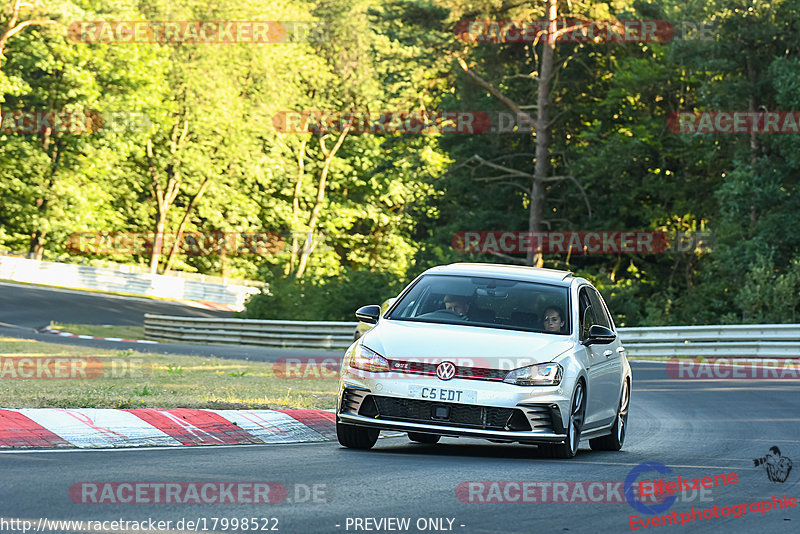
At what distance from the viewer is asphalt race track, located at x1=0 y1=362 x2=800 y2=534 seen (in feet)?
23.0

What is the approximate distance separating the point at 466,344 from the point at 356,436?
4.37ft

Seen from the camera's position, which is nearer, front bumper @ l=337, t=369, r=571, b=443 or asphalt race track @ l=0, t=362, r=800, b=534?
asphalt race track @ l=0, t=362, r=800, b=534

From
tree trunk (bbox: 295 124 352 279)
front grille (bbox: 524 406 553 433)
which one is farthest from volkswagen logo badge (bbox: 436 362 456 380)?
tree trunk (bbox: 295 124 352 279)

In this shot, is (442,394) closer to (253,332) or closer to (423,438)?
(423,438)

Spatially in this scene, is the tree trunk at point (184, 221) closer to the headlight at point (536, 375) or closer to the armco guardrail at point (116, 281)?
the armco guardrail at point (116, 281)

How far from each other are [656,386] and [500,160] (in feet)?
98.3

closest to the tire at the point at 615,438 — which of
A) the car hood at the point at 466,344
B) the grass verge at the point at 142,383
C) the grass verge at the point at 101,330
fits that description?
the car hood at the point at 466,344

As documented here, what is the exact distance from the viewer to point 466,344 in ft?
33.2

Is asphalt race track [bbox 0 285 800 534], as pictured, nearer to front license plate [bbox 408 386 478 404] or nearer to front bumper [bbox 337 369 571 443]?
front bumper [bbox 337 369 571 443]

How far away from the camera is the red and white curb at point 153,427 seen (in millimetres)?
10156

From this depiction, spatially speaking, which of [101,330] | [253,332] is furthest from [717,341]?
[101,330]

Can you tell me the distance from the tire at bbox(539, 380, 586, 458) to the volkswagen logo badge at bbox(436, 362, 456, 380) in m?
1.09

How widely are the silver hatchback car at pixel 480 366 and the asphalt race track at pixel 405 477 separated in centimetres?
29

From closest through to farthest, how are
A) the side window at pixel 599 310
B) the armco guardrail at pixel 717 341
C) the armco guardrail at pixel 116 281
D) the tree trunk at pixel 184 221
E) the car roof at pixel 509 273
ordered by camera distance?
the car roof at pixel 509 273 → the side window at pixel 599 310 → the armco guardrail at pixel 717 341 → the armco guardrail at pixel 116 281 → the tree trunk at pixel 184 221
